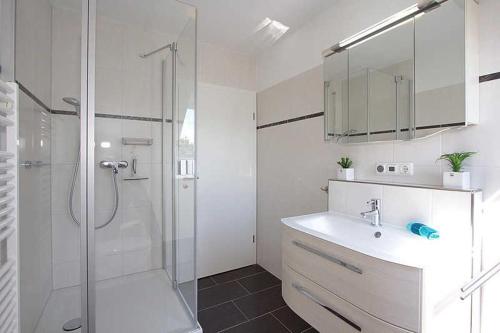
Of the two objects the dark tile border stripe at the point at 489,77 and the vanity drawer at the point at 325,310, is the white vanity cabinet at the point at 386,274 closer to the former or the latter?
the vanity drawer at the point at 325,310

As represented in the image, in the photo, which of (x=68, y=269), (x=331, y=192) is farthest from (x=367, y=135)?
(x=68, y=269)

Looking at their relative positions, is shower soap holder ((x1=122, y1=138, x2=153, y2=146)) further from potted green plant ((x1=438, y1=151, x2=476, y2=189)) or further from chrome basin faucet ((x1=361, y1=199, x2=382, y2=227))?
potted green plant ((x1=438, y1=151, x2=476, y2=189))

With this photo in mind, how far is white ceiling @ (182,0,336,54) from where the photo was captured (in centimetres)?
187

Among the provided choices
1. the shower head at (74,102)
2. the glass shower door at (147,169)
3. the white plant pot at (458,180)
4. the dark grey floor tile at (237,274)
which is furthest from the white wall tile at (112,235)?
the white plant pot at (458,180)

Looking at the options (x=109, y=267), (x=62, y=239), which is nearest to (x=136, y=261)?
(x=109, y=267)

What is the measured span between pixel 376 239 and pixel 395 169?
44 centimetres

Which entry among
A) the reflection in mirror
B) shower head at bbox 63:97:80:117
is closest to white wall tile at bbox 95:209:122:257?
shower head at bbox 63:97:80:117

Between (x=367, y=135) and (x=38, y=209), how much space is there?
7.26 ft

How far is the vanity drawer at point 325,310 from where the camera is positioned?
97 cm

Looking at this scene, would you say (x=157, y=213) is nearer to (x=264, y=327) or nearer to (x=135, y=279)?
(x=135, y=279)

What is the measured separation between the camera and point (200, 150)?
247 cm

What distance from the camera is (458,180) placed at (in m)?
1.14

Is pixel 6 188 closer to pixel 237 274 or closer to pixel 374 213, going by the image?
pixel 374 213

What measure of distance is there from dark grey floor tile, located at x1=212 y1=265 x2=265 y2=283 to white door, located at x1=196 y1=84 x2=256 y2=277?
0.18 feet
